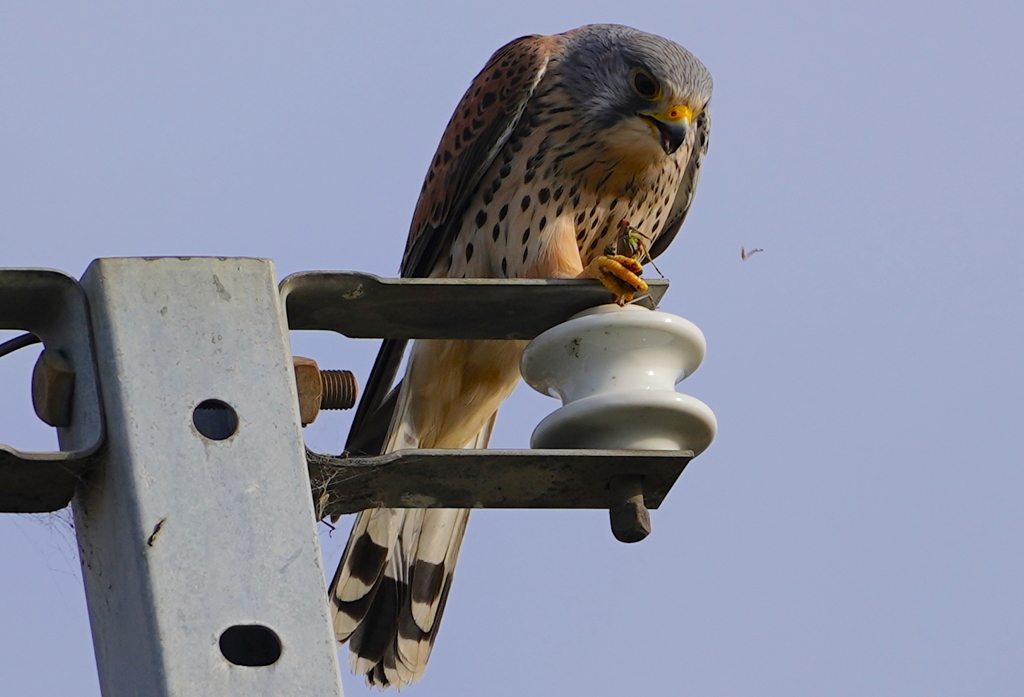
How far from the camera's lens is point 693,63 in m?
4.53

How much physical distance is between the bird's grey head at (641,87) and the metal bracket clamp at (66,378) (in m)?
2.52

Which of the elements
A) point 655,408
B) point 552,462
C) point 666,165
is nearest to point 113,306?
point 552,462

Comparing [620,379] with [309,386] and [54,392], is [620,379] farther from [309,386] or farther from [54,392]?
[54,392]

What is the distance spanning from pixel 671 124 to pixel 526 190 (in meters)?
0.46

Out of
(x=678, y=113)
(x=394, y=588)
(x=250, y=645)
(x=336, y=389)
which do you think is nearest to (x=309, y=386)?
(x=336, y=389)

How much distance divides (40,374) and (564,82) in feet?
9.07

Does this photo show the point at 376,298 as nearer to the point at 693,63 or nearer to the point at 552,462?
the point at 552,462

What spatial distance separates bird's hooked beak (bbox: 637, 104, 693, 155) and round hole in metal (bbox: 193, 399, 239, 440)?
259 centimetres

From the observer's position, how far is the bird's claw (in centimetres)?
285

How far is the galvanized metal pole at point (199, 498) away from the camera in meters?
1.73

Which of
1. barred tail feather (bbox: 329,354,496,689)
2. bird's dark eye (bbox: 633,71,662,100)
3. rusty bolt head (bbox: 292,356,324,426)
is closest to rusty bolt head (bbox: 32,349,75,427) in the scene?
rusty bolt head (bbox: 292,356,324,426)

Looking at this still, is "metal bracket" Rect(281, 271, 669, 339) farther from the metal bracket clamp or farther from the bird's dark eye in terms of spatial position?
the bird's dark eye

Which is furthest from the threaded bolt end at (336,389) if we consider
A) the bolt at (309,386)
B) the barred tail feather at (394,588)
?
the barred tail feather at (394,588)

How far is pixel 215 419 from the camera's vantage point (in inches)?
75.8
